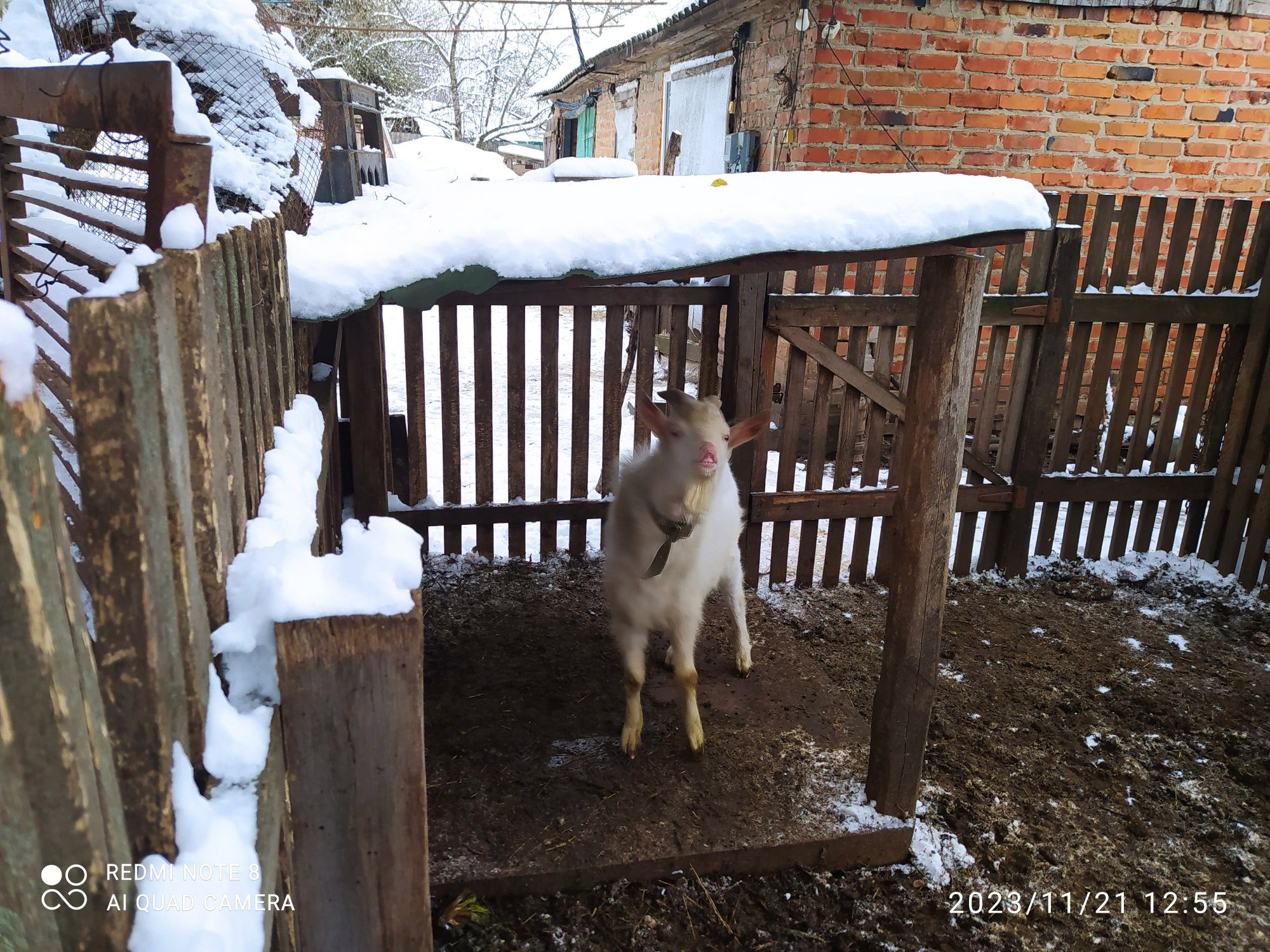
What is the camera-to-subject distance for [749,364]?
15.7 ft

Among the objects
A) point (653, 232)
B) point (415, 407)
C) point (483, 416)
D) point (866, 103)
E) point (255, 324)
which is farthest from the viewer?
point (866, 103)

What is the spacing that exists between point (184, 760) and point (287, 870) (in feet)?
1.27

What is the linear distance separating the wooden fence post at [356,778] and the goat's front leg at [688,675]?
2056 mm

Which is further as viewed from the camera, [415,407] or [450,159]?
[450,159]

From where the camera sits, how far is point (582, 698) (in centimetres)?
383

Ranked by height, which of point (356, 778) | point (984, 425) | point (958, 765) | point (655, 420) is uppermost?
point (655, 420)

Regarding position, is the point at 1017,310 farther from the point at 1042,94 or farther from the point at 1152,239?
the point at 1042,94

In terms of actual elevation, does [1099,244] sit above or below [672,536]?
above

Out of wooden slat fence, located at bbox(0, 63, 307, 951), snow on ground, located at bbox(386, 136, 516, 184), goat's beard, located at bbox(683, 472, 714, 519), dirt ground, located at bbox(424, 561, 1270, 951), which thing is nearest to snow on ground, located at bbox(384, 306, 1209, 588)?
dirt ground, located at bbox(424, 561, 1270, 951)

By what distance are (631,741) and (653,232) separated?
193cm

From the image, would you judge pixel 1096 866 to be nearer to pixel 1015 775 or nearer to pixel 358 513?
pixel 1015 775

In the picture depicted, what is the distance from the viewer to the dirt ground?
2.82 meters

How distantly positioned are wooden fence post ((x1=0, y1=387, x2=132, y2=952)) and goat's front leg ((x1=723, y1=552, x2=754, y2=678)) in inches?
132

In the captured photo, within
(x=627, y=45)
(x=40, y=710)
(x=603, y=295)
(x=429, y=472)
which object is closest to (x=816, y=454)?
(x=603, y=295)
